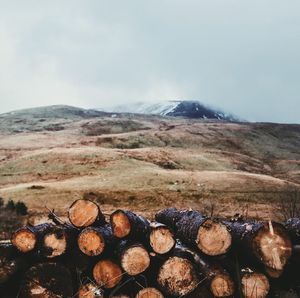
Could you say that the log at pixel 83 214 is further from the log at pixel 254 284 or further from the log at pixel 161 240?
the log at pixel 254 284

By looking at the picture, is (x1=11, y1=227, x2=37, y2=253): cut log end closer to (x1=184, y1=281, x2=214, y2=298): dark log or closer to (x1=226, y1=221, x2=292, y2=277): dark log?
(x1=184, y1=281, x2=214, y2=298): dark log

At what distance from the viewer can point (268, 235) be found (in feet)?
25.0

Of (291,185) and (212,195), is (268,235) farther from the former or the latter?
(291,185)

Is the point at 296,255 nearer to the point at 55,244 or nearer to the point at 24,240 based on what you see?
the point at 55,244

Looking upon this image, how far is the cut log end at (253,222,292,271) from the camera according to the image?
24.9ft

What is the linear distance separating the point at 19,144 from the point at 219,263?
7836 centimetres

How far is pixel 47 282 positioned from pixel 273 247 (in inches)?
144

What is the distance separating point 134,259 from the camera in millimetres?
7941

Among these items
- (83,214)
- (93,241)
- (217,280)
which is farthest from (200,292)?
(83,214)

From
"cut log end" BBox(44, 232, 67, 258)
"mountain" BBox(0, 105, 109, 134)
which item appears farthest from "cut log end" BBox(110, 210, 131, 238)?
"mountain" BBox(0, 105, 109, 134)

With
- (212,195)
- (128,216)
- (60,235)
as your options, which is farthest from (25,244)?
(212,195)

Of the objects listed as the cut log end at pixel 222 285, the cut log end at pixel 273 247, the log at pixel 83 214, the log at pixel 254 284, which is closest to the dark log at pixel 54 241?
the log at pixel 83 214

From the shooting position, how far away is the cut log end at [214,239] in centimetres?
791

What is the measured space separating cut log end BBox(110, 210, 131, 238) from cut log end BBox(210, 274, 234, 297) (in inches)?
65.0
